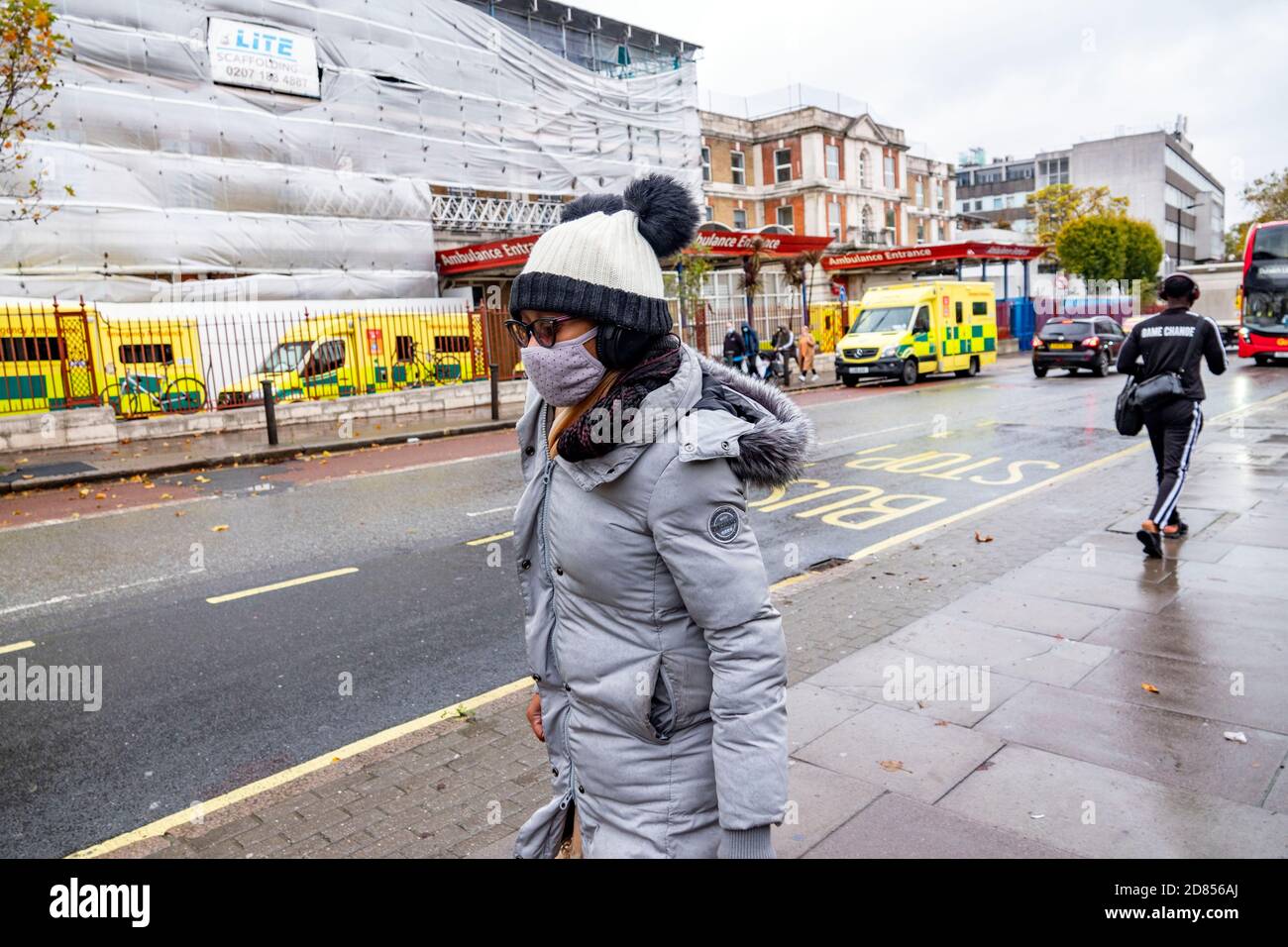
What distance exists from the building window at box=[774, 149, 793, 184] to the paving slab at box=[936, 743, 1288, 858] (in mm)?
53838

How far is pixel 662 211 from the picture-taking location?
6.66 feet

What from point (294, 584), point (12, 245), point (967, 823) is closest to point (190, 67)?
point (12, 245)

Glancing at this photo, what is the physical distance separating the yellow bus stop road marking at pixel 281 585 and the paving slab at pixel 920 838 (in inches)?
195

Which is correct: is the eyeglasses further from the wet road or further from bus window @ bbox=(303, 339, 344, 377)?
bus window @ bbox=(303, 339, 344, 377)

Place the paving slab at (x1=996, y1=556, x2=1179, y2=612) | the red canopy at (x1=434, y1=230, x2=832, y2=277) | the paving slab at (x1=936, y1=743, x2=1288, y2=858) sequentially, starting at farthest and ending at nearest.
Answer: the red canopy at (x1=434, y1=230, x2=832, y2=277) → the paving slab at (x1=996, y1=556, x2=1179, y2=612) → the paving slab at (x1=936, y1=743, x2=1288, y2=858)

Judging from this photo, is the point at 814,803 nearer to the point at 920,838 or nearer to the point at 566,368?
the point at 920,838

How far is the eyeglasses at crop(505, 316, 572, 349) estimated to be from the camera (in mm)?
2018

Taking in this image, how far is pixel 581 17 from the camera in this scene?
3819 cm

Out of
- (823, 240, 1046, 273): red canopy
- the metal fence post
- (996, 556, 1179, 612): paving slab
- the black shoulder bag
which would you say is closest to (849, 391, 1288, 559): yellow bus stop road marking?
(996, 556, 1179, 612): paving slab

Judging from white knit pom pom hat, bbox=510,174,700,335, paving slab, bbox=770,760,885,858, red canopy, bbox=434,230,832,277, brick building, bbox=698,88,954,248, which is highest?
brick building, bbox=698,88,954,248

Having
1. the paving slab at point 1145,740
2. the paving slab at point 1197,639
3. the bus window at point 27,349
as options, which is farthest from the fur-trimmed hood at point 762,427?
the bus window at point 27,349

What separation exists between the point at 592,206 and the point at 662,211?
20 cm

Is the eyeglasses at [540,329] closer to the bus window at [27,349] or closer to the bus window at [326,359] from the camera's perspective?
the bus window at [27,349]
